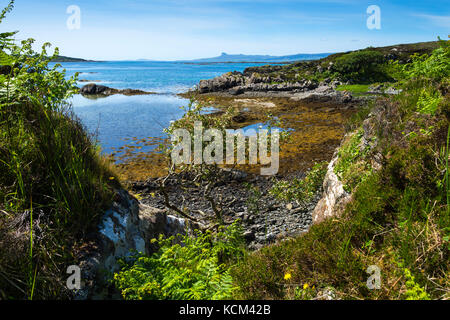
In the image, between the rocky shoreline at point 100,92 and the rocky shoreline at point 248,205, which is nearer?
the rocky shoreline at point 248,205

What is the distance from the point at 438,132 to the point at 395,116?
1.14m

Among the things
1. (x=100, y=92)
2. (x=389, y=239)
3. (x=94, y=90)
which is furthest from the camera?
(x=100, y=92)

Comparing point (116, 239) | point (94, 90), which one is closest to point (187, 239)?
point (116, 239)

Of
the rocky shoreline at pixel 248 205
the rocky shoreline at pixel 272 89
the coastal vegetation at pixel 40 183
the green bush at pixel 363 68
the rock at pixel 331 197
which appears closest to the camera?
the coastal vegetation at pixel 40 183

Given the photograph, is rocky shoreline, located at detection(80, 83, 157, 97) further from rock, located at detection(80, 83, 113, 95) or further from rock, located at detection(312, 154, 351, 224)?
rock, located at detection(312, 154, 351, 224)

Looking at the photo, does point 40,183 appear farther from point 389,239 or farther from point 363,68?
point 363,68

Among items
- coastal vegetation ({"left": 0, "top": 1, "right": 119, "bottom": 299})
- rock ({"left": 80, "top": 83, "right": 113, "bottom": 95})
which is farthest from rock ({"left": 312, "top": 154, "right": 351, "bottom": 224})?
rock ({"left": 80, "top": 83, "right": 113, "bottom": 95})

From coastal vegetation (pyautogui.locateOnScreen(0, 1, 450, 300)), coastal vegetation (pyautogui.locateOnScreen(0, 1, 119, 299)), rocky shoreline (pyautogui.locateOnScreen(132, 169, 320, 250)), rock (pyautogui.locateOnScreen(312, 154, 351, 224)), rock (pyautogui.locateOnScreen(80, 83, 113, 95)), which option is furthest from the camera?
rock (pyautogui.locateOnScreen(80, 83, 113, 95))

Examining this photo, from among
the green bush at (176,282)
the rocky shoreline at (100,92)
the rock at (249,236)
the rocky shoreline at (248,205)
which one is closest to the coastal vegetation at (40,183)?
the green bush at (176,282)

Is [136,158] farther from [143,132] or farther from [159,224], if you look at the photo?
[159,224]

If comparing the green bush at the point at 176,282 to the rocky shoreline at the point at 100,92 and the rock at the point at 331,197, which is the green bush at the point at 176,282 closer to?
the rock at the point at 331,197

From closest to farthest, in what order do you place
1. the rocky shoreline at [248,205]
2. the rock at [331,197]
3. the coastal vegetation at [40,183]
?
the coastal vegetation at [40,183], the rock at [331,197], the rocky shoreline at [248,205]

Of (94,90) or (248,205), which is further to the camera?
(94,90)
